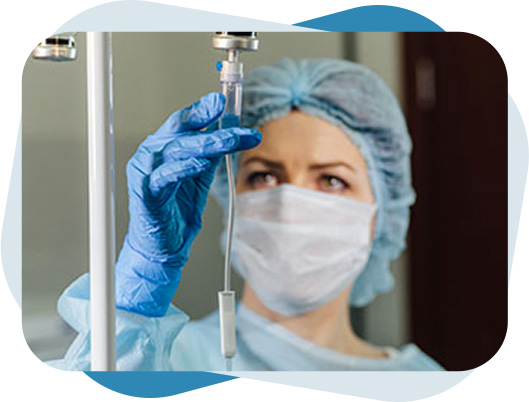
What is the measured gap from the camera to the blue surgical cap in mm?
1617

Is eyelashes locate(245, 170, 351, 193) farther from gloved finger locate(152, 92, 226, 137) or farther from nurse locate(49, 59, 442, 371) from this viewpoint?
gloved finger locate(152, 92, 226, 137)

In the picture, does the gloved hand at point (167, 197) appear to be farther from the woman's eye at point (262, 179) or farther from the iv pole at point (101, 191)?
the woman's eye at point (262, 179)

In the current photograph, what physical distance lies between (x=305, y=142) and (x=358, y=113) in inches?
5.9

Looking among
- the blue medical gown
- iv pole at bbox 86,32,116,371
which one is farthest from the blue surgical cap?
iv pole at bbox 86,32,116,371

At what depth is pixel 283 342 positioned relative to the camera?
170 centimetres


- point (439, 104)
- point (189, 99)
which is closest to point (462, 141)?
point (439, 104)

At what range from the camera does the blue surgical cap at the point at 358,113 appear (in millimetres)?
1617

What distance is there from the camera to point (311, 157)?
1.70m

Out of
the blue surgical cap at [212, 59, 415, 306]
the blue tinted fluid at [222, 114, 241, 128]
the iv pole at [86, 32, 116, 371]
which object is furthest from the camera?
the blue surgical cap at [212, 59, 415, 306]

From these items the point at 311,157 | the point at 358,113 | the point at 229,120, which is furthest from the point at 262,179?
the point at 229,120

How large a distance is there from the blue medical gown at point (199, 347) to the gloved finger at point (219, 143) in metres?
0.31

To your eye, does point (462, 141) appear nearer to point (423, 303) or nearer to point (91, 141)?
point (423, 303)

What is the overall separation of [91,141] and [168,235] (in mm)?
226

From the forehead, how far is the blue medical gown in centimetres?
39
